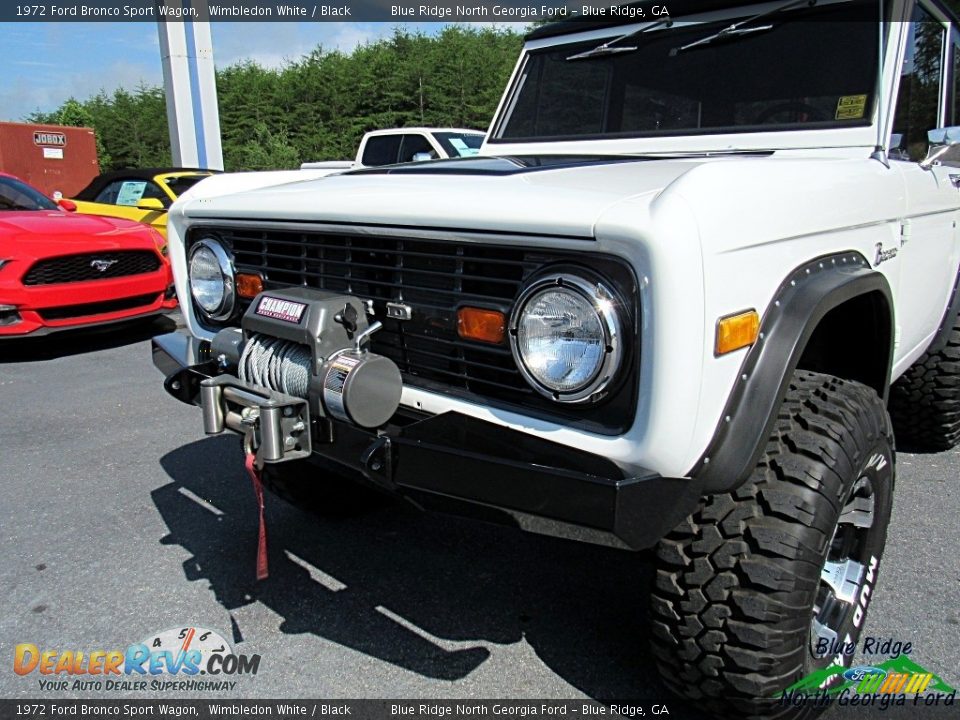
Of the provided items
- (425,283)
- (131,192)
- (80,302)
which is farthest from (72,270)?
(425,283)

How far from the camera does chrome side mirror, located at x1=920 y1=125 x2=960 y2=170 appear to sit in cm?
255

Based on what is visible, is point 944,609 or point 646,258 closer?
point 646,258

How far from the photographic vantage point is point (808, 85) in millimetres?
2615

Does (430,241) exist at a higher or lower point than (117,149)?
lower

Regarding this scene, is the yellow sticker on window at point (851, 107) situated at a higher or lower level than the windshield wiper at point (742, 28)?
lower

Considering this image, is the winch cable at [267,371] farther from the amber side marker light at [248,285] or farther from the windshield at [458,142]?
the windshield at [458,142]

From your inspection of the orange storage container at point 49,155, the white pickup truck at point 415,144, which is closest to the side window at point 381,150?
the white pickup truck at point 415,144

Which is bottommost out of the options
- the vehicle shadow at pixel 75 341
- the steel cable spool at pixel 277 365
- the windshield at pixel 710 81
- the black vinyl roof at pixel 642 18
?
the vehicle shadow at pixel 75 341

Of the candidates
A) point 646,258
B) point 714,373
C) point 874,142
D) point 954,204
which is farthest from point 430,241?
point 954,204

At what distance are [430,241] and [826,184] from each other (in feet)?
3.38

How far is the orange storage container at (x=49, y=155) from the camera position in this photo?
18.8m

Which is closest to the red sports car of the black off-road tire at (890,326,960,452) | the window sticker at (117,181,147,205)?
the window sticker at (117,181,147,205)

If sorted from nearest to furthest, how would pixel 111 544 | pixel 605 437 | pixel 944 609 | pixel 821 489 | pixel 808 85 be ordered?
pixel 605 437 < pixel 821 489 < pixel 944 609 < pixel 808 85 < pixel 111 544

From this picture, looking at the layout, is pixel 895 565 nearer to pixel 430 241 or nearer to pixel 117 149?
pixel 430 241
